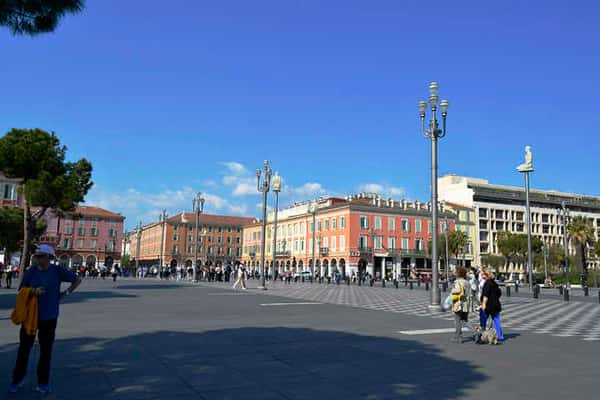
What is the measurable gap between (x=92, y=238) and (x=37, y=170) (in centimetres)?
6972

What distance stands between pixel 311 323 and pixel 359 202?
2179 inches

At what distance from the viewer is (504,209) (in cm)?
8150

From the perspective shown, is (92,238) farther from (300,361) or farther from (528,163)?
(300,361)

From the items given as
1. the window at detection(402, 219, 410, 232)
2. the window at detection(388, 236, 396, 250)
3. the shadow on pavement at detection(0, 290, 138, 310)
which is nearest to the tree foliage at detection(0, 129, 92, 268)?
the shadow on pavement at detection(0, 290, 138, 310)

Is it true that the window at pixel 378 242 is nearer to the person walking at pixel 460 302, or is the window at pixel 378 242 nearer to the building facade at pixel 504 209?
the building facade at pixel 504 209

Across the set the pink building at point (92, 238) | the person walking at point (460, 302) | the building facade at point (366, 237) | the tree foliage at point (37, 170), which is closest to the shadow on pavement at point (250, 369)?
the person walking at point (460, 302)

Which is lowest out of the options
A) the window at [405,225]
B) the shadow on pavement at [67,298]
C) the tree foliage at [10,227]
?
the shadow on pavement at [67,298]

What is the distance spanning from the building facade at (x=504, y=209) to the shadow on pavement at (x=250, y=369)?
73.3m

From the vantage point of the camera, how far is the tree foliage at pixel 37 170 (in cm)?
2380

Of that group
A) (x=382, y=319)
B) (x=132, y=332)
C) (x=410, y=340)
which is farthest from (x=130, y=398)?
(x=382, y=319)

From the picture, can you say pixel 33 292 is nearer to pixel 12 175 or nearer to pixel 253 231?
pixel 12 175

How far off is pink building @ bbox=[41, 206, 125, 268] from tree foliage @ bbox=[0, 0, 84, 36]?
8609cm

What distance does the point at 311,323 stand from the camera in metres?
12.4

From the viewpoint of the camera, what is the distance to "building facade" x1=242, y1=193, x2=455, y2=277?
212ft
